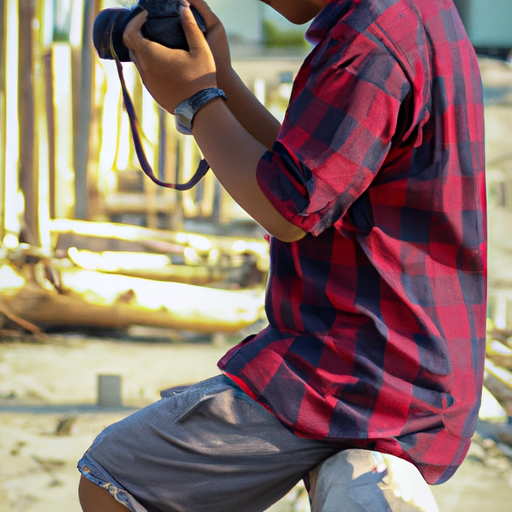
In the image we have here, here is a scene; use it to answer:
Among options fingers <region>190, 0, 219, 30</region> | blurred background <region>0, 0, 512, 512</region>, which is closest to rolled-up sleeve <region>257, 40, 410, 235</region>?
fingers <region>190, 0, 219, 30</region>

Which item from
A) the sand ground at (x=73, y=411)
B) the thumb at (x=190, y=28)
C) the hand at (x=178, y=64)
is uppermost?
the thumb at (x=190, y=28)

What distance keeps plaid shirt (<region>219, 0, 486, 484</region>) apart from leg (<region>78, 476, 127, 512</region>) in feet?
0.75

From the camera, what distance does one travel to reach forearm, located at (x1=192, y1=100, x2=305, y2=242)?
28.9 inches

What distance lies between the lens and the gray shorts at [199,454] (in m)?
0.82

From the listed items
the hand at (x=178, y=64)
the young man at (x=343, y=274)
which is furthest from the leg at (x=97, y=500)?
the hand at (x=178, y=64)

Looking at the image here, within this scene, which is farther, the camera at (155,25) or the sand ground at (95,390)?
the sand ground at (95,390)

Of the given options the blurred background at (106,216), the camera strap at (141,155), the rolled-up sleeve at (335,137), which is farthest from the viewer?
the blurred background at (106,216)

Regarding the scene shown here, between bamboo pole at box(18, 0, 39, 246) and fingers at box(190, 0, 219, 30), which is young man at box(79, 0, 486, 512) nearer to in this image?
fingers at box(190, 0, 219, 30)

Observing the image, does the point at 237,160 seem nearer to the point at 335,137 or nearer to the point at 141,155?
the point at 335,137

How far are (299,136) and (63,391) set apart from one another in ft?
8.99

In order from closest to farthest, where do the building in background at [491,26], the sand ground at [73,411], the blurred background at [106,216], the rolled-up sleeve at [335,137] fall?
the rolled-up sleeve at [335,137] < the sand ground at [73,411] < the building in background at [491,26] < the blurred background at [106,216]

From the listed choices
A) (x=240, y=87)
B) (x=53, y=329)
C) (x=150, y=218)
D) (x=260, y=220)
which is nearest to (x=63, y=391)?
(x=53, y=329)

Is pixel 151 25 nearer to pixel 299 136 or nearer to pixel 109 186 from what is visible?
pixel 299 136

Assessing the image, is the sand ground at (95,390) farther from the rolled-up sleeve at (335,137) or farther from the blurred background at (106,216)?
the rolled-up sleeve at (335,137)
